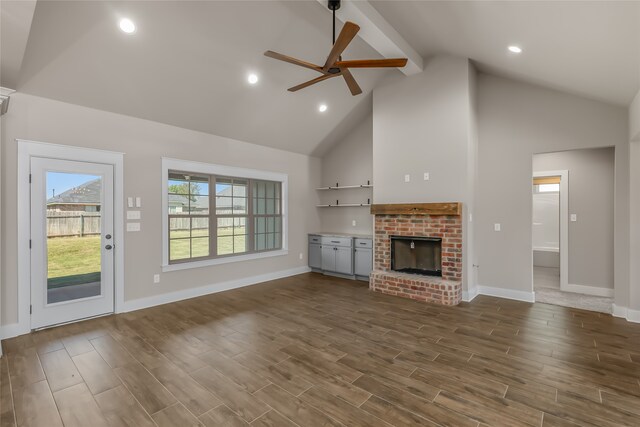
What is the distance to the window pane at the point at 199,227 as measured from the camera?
5129 millimetres

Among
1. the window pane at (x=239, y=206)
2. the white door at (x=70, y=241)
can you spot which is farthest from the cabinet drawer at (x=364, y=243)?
the white door at (x=70, y=241)

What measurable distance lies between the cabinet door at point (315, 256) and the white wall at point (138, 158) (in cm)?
58

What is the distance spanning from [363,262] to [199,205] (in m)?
3.25

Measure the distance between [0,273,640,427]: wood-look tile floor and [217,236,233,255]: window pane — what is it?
144cm

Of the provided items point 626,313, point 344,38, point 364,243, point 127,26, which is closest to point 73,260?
point 127,26

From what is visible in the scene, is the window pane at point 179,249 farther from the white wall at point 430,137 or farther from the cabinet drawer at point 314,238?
the white wall at point 430,137

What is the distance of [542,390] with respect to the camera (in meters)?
2.39

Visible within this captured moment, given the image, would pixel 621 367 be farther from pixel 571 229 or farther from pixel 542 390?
pixel 571 229

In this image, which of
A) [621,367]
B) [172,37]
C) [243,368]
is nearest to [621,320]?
[621,367]

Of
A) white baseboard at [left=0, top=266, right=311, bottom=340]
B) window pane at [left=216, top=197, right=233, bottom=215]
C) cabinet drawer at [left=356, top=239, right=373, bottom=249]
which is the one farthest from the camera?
cabinet drawer at [left=356, top=239, right=373, bottom=249]

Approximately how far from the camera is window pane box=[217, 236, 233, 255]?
18.0 feet

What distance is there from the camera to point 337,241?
644cm

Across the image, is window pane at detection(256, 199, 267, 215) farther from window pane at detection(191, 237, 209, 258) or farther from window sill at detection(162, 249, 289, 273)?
window pane at detection(191, 237, 209, 258)

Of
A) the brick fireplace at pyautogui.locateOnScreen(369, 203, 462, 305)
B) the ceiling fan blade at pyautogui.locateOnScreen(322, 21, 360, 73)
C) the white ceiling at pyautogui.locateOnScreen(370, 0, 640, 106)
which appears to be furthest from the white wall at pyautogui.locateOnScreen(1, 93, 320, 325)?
the white ceiling at pyautogui.locateOnScreen(370, 0, 640, 106)
